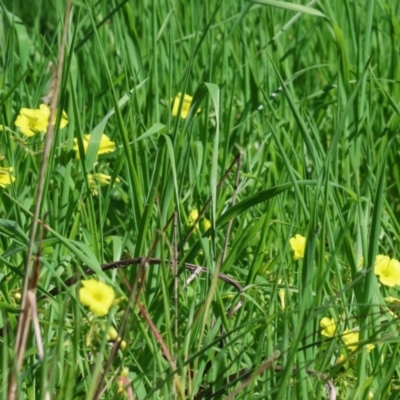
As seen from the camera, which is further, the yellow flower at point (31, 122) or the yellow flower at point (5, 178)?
the yellow flower at point (31, 122)

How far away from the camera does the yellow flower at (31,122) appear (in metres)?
1.83

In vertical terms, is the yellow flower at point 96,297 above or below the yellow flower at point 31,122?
below

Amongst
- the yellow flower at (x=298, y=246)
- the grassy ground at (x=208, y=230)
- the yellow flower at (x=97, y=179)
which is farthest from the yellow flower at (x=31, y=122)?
the yellow flower at (x=298, y=246)

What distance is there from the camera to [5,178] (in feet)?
5.60

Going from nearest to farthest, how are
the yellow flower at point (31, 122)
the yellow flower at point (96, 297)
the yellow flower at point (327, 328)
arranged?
the yellow flower at point (96, 297) < the yellow flower at point (327, 328) < the yellow flower at point (31, 122)

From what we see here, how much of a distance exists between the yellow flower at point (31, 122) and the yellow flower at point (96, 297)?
2.12 ft

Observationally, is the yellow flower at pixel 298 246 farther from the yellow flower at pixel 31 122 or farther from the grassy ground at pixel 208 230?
the yellow flower at pixel 31 122

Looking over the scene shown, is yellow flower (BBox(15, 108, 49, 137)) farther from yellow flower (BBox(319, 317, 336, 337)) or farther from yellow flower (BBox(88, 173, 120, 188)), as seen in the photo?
yellow flower (BBox(319, 317, 336, 337))

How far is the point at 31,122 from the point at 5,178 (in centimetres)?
19

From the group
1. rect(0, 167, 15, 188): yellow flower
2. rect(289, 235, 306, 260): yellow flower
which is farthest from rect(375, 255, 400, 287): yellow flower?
rect(0, 167, 15, 188): yellow flower

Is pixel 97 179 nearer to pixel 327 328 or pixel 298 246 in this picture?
pixel 298 246

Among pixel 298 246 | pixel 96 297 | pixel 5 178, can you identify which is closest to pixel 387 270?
pixel 298 246

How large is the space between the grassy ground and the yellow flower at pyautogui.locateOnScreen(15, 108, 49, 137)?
0.03 meters

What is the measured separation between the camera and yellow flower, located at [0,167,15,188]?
1678 millimetres
